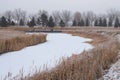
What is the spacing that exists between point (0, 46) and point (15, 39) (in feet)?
8.61

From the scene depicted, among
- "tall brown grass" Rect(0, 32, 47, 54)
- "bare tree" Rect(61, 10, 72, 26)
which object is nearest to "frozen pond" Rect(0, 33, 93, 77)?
"tall brown grass" Rect(0, 32, 47, 54)

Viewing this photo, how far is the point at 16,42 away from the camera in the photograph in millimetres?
18672

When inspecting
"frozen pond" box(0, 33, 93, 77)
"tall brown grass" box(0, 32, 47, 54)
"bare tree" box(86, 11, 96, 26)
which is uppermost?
"bare tree" box(86, 11, 96, 26)

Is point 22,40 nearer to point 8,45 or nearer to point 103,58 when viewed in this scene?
point 8,45

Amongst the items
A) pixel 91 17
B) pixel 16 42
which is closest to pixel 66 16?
pixel 91 17

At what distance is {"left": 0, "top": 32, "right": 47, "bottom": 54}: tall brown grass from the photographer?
16.4m

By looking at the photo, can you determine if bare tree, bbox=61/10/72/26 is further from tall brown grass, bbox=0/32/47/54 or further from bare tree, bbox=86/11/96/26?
tall brown grass, bbox=0/32/47/54

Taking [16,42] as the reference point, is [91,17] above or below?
above

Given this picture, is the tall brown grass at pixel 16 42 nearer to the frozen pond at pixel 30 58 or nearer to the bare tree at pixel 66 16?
the frozen pond at pixel 30 58

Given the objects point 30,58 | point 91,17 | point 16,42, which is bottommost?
point 30,58

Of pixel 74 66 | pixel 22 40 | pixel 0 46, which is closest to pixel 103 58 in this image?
pixel 74 66

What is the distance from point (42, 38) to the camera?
83.6 feet

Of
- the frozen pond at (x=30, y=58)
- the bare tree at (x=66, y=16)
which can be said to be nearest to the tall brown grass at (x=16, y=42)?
the frozen pond at (x=30, y=58)

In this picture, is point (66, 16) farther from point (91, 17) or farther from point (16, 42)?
point (16, 42)
